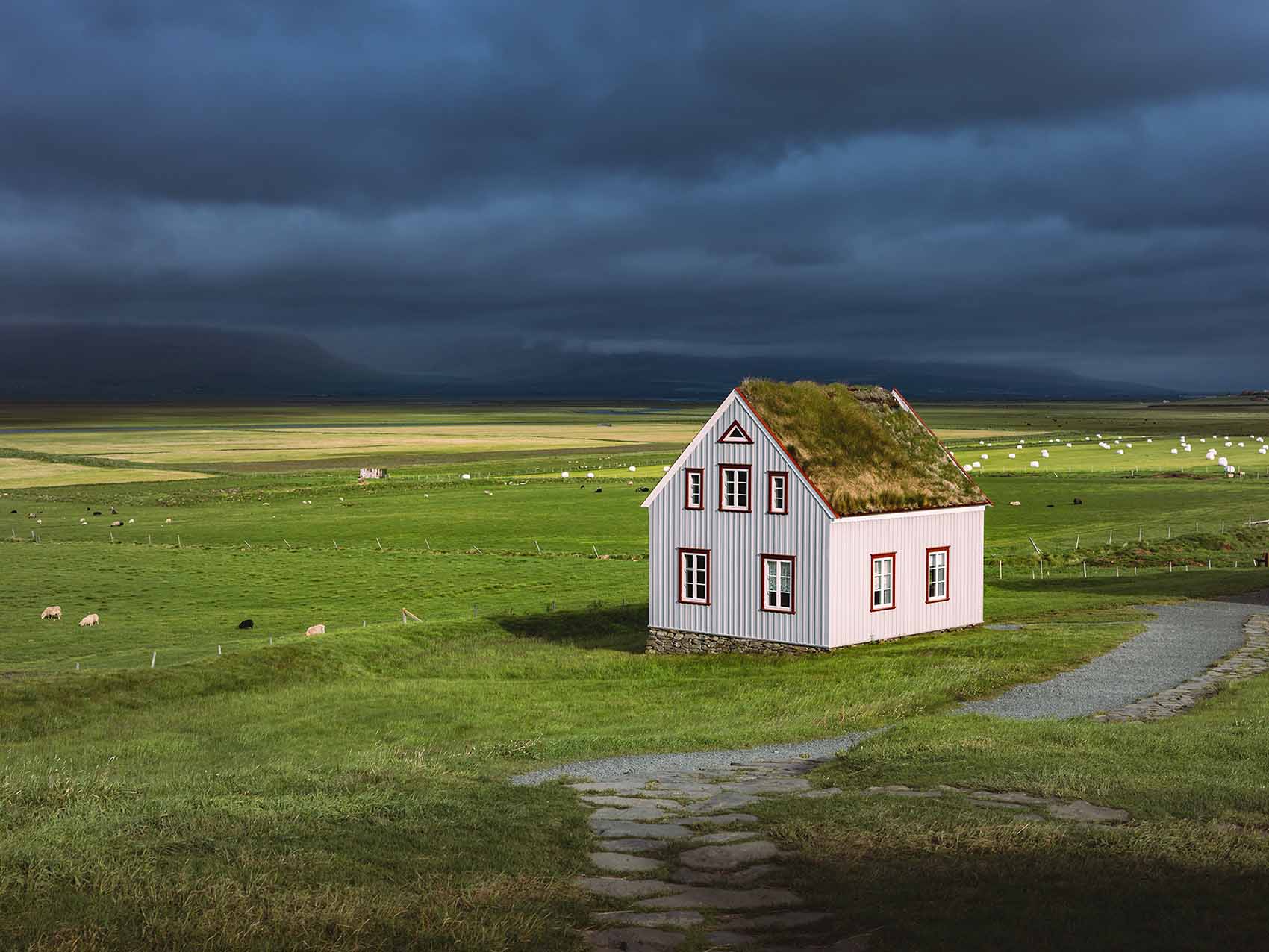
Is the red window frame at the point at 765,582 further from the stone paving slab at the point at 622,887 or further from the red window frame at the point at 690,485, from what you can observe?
the stone paving slab at the point at 622,887

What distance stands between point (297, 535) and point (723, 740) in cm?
6674

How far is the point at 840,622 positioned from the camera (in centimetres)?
4066

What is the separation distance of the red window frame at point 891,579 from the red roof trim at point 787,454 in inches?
100

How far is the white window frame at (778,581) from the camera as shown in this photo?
41.5 meters

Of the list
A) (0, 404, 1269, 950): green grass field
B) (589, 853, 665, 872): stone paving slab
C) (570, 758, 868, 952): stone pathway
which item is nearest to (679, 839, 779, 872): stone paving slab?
(570, 758, 868, 952): stone pathway

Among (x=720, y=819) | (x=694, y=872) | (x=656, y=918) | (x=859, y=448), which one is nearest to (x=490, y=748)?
(x=720, y=819)

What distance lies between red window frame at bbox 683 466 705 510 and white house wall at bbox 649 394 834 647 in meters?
0.10

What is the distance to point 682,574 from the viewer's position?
44.5 metres

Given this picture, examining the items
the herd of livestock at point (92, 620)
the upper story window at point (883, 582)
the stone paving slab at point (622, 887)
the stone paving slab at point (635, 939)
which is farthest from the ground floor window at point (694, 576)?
the stone paving slab at point (635, 939)

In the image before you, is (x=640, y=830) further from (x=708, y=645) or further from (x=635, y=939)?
(x=708, y=645)

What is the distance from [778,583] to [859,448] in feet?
20.7

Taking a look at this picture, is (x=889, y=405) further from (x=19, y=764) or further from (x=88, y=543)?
(x=88, y=543)

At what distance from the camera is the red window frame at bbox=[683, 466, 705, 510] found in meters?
44.7

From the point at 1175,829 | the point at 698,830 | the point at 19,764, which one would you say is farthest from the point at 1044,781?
the point at 19,764
